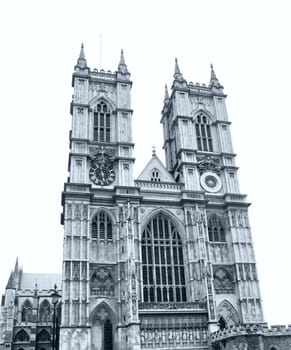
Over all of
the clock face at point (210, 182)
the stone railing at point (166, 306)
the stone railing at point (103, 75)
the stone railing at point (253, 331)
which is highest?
the stone railing at point (103, 75)

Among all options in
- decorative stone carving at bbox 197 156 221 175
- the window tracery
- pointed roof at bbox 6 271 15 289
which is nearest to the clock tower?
the window tracery

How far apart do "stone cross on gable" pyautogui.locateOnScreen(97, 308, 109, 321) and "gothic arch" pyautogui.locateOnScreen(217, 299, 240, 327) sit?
994cm

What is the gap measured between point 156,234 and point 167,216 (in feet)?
7.04

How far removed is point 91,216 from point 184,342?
13617 mm

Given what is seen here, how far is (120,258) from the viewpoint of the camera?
36.4m

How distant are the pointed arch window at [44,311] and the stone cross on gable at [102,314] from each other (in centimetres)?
2998

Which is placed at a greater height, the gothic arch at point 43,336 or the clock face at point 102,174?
the clock face at point 102,174

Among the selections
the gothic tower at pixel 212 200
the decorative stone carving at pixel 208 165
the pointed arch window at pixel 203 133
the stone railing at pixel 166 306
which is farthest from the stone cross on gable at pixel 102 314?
the pointed arch window at pixel 203 133

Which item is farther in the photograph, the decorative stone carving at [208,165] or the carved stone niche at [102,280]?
the decorative stone carving at [208,165]

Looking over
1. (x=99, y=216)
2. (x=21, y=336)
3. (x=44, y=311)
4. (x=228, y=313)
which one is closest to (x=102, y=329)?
(x=99, y=216)

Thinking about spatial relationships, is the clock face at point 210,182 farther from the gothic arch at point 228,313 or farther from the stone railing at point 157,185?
the gothic arch at point 228,313

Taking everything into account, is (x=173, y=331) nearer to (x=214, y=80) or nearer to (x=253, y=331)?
(x=253, y=331)

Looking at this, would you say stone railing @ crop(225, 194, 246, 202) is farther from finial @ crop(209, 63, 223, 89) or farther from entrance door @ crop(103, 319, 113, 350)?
entrance door @ crop(103, 319, 113, 350)

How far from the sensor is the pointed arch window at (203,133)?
4566 centimetres
